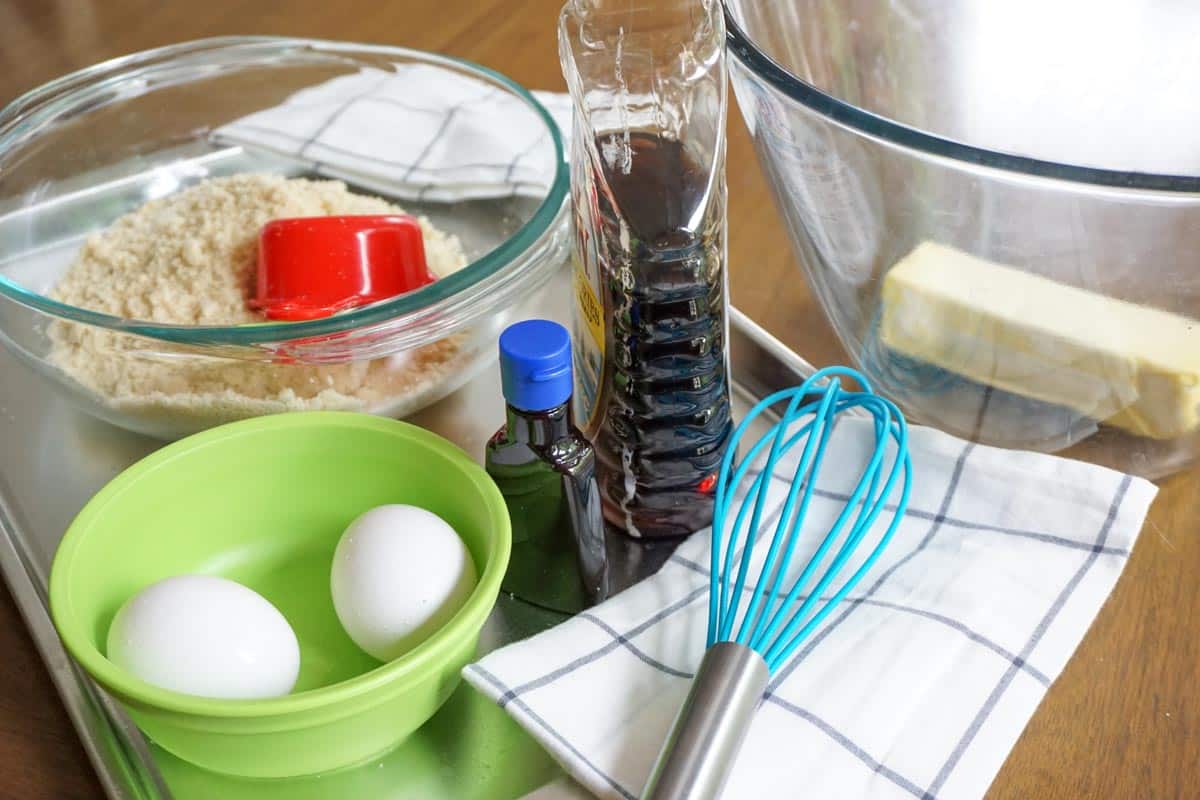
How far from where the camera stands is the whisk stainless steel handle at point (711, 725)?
1.18 ft

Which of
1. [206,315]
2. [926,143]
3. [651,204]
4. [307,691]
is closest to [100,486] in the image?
[206,315]

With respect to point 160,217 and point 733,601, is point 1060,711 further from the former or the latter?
point 160,217

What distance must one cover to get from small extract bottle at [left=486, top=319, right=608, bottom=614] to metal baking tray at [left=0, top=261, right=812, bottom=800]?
0.06 ft

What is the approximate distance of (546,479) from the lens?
0.45 metres

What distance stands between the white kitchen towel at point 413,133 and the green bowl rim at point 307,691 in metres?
0.26

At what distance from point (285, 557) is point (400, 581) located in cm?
11

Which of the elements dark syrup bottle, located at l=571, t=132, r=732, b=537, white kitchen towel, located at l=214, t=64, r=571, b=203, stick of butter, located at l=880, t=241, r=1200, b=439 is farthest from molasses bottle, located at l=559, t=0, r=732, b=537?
white kitchen towel, located at l=214, t=64, r=571, b=203

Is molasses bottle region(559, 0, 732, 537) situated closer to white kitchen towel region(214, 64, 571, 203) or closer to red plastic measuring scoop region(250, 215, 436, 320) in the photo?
red plastic measuring scoop region(250, 215, 436, 320)

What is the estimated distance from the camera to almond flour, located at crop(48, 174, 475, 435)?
1.73 ft

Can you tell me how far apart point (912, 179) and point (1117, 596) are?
208mm

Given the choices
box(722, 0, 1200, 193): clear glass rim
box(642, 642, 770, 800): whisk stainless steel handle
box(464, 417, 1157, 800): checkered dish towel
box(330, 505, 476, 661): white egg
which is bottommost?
box(464, 417, 1157, 800): checkered dish towel

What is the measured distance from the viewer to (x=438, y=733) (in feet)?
1.43

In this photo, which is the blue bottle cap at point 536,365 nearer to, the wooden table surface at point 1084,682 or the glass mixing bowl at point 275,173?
the glass mixing bowl at point 275,173

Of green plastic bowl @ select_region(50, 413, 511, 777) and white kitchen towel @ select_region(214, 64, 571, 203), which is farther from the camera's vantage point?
white kitchen towel @ select_region(214, 64, 571, 203)
